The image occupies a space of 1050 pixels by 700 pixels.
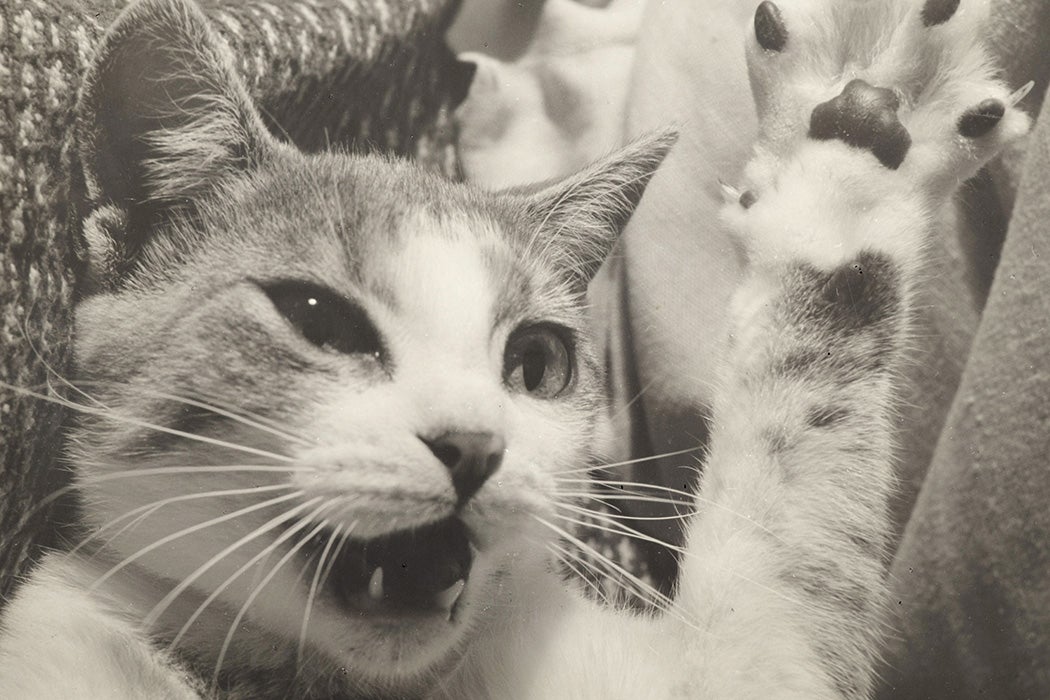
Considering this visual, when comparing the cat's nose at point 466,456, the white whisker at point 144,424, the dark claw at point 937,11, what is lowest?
the white whisker at point 144,424

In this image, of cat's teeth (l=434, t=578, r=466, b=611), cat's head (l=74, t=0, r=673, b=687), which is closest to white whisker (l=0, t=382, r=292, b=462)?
cat's head (l=74, t=0, r=673, b=687)

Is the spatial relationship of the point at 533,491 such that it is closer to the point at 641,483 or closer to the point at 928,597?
the point at 641,483

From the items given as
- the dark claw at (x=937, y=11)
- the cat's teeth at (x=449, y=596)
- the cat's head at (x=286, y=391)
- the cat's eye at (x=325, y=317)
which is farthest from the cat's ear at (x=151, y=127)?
the dark claw at (x=937, y=11)

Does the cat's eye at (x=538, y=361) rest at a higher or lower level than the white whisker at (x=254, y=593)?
higher

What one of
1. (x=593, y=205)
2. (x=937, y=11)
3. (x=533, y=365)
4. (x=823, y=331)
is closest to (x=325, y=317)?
(x=533, y=365)

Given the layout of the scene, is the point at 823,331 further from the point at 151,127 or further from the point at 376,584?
the point at 151,127

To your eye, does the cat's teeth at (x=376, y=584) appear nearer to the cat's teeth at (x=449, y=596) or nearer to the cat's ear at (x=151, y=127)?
the cat's teeth at (x=449, y=596)

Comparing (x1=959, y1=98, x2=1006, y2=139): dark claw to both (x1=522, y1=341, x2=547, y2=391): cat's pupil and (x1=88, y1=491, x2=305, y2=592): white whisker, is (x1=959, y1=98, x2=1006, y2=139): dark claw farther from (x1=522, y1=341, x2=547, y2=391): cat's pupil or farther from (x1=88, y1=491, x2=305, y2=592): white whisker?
(x1=88, y1=491, x2=305, y2=592): white whisker

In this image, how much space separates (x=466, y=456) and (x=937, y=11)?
0.54 meters

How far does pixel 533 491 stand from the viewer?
0.58 meters

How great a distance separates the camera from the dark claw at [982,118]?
0.69 meters

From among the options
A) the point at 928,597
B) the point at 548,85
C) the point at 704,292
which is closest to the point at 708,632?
the point at 928,597

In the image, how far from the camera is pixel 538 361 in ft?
2.24

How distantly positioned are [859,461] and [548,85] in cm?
43
